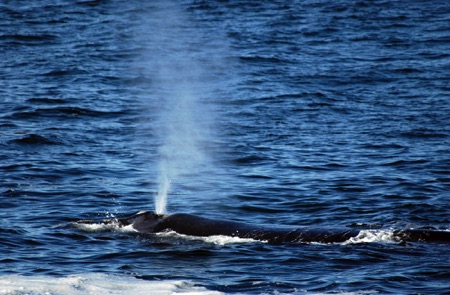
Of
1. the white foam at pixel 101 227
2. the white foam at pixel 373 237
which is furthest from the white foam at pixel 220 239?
the white foam at pixel 373 237

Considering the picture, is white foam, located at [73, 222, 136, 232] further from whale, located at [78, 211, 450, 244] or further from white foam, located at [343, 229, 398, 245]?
white foam, located at [343, 229, 398, 245]

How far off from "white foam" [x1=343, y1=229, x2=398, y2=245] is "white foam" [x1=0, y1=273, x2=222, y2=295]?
11.2 ft

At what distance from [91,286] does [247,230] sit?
12.3 ft

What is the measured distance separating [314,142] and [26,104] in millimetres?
9832

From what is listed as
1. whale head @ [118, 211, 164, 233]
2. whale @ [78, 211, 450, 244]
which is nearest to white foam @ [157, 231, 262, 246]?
whale @ [78, 211, 450, 244]

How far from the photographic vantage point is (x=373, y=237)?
53.7 ft

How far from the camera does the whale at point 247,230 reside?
16.2m

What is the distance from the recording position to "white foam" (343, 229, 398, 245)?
16.2m

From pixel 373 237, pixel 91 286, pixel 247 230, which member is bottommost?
pixel 373 237

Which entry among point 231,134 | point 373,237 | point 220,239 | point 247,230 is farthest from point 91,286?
point 231,134

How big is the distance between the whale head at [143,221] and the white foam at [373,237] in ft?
12.2

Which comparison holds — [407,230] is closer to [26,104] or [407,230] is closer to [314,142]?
[314,142]

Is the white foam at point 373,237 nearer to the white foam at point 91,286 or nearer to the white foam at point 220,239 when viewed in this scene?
the white foam at point 220,239

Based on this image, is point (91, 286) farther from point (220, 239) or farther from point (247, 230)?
point (247, 230)
